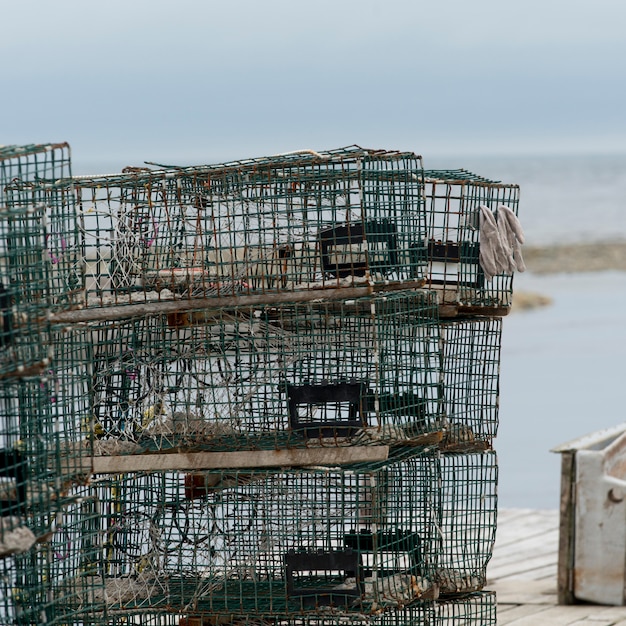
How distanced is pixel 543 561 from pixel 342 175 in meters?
4.90

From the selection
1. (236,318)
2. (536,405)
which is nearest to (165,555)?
(236,318)

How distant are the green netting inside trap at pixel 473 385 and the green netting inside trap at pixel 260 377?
519 mm

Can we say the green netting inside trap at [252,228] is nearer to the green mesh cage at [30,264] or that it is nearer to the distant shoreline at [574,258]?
the green mesh cage at [30,264]

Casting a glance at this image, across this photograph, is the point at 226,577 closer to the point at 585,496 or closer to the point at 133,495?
the point at 133,495

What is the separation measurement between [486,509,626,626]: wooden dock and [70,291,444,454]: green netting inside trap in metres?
2.01

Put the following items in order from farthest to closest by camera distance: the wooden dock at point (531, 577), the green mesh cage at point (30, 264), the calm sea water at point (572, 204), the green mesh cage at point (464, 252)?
the calm sea water at point (572, 204) → the wooden dock at point (531, 577) → the green mesh cage at point (464, 252) → the green mesh cage at point (30, 264)

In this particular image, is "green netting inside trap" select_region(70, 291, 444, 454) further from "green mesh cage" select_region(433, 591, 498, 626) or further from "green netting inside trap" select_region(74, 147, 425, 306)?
"green mesh cage" select_region(433, 591, 498, 626)

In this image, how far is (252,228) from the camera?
748cm

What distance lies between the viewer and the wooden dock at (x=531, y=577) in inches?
356

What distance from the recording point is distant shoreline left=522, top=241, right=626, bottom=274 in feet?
124

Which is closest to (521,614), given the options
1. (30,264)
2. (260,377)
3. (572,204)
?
(260,377)

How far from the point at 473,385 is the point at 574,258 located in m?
30.8

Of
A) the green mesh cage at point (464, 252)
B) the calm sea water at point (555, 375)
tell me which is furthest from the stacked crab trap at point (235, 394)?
the calm sea water at point (555, 375)

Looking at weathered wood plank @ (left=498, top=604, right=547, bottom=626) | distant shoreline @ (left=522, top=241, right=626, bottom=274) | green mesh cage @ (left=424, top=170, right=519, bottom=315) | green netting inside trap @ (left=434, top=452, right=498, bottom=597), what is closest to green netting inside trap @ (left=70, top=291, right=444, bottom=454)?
green mesh cage @ (left=424, top=170, right=519, bottom=315)
